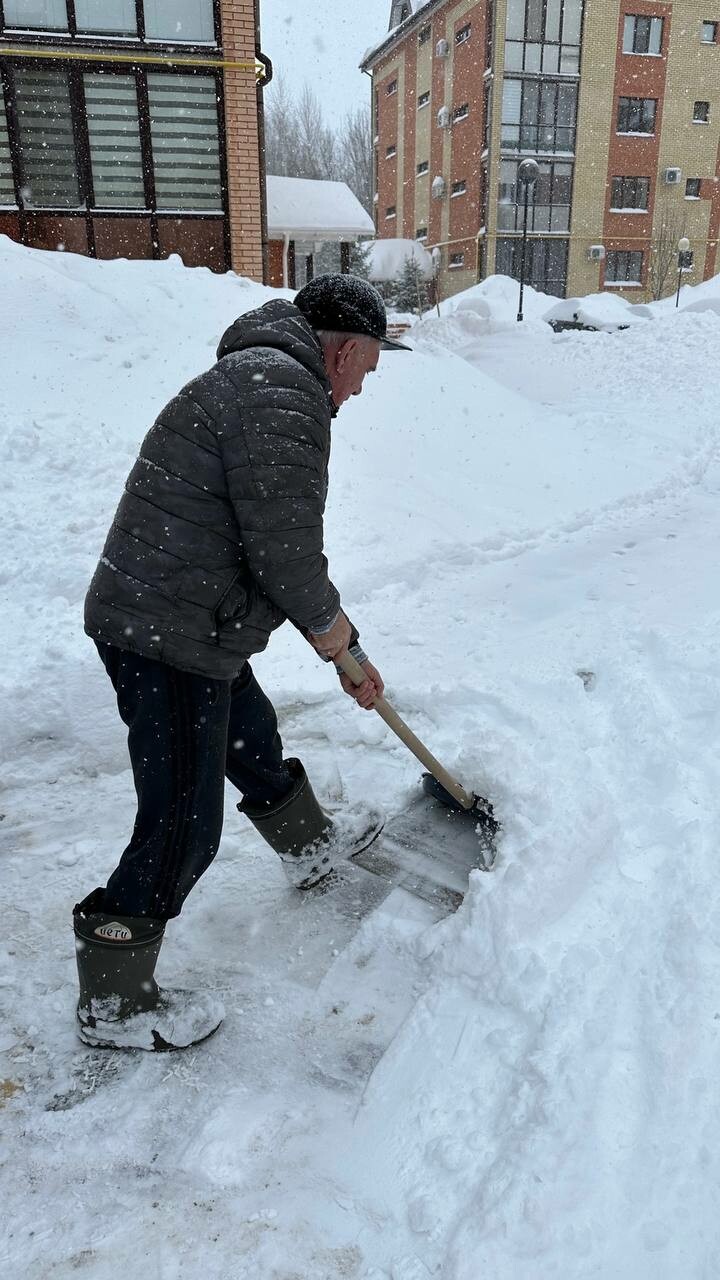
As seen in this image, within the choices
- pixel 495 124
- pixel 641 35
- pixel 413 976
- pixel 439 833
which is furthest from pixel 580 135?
pixel 413 976

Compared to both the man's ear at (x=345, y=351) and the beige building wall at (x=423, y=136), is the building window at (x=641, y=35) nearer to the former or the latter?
the beige building wall at (x=423, y=136)

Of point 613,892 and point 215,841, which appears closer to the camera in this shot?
point 215,841

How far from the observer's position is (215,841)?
200cm

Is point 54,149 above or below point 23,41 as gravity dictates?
below

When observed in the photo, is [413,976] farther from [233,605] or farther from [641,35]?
[641,35]

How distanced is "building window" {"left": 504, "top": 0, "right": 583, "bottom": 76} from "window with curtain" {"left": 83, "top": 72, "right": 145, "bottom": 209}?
24215 millimetres

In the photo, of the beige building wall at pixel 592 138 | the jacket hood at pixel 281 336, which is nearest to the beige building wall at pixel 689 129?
the beige building wall at pixel 592 138

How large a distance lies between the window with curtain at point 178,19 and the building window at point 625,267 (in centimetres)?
2495

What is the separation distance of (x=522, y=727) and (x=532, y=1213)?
1.82 metres

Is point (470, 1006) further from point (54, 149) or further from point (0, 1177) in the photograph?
point (54, 149)

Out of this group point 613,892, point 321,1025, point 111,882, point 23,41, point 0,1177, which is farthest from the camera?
point 23,41

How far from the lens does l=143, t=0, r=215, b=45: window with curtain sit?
9.89 m

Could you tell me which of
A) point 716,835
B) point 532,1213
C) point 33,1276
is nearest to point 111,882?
point 33,1276

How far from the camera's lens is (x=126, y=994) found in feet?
6.41
